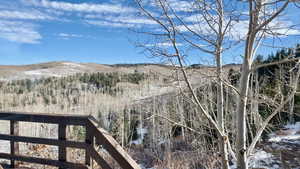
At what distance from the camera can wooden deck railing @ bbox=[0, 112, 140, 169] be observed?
194cm

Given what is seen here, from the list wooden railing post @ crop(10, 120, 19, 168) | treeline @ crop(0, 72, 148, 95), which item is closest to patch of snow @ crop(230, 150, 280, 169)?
wooden railing post @ crop(10, 120, 19, 168)

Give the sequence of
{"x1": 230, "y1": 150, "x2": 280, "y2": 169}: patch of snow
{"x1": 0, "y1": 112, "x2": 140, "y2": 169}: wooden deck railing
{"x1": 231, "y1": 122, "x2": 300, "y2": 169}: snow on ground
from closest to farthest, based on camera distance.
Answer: {"x1": 0, "y1": 112, "x2": 140, "y2": 169}: wooden deck railing
{"x1": 230, "y1": 150, "x2": 280, "y2": 169}: patch of snow
{"x1": 231, "y1": 122, "x2": 300, "y2": 169}: snow on ground

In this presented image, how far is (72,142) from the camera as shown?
2.28 metres

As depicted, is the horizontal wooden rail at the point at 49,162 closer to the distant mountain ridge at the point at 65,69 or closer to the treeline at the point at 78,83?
the distant mountain ridge at the point at 65,69

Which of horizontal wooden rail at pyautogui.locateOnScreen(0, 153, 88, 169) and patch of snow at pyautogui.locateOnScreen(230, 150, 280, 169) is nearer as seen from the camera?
horizontal wooden rail at pyautogui.locateOnScreen(0, 153, 88, 169)

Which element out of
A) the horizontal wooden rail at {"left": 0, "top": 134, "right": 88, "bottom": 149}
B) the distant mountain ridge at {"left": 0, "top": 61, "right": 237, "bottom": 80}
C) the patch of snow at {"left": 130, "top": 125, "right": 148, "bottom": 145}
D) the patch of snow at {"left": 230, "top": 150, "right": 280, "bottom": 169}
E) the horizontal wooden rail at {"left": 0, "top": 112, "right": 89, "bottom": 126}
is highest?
the distant mountain ridge at {"left": 0, "top": 61, "right": 237, "bottom": 80}

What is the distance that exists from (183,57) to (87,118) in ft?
3.78

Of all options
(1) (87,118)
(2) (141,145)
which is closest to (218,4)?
(1) (87,118)

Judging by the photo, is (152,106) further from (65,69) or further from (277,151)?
(65,69)

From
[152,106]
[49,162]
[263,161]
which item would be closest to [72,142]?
[49,162]

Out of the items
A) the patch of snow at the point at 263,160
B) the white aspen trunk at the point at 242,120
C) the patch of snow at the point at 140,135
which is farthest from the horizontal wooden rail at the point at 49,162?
the patch of snow at the point at 140,135

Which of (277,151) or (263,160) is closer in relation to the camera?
(263,160)

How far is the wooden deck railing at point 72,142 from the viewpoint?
6.37ft

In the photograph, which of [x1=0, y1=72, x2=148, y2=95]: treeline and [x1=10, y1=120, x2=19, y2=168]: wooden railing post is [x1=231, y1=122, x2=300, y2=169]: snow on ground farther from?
[x1=0, y1=72, x2=148, y2=95]: treeline
